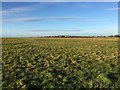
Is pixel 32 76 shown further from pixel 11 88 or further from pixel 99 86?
pixel 99 86

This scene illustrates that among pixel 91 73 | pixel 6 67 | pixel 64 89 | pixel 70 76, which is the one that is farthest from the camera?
pixel 6 67

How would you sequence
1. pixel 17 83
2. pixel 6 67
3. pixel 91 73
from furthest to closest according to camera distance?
1. pixel 6 67
2. pixel 91 73
3. pixel 17 83

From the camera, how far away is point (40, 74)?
597 inches

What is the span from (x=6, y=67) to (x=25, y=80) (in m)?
4.61

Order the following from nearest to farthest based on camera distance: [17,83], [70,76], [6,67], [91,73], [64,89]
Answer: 1. [64,89]
2. [17,83]
3. [70,76]
4. [91,73]
5. [6,67]

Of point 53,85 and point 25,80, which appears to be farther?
point 25,80

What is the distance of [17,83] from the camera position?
1279 centimetres

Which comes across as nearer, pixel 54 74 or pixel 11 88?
pixel 11 88

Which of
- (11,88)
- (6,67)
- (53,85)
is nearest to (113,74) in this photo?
(53,85)

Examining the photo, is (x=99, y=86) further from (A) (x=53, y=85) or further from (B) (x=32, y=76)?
(B) (x=32, y=76)

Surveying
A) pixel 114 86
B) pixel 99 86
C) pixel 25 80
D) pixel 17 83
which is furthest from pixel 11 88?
pixel 114 86

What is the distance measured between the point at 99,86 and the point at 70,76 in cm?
257

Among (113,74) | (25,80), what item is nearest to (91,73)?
(113,74)

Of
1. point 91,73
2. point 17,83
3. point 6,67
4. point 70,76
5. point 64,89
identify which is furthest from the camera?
point 6,67
